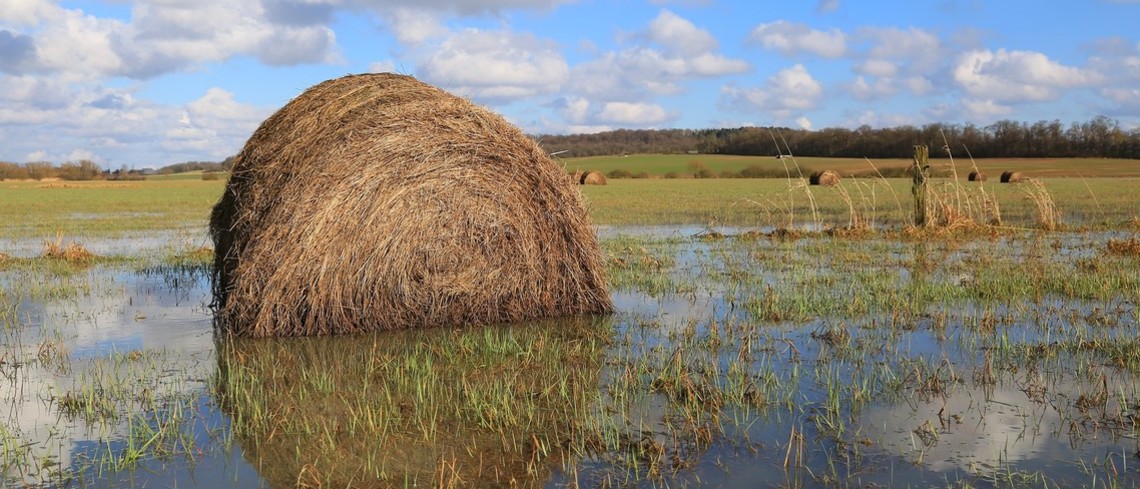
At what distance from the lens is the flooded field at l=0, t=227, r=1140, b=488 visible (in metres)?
4.50

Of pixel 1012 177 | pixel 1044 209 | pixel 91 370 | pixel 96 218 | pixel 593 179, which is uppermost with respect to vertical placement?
pixel 593 179

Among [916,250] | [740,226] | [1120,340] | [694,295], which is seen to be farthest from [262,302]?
[740,226]

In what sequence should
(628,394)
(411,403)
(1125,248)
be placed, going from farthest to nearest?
(1125,248) → (628,394) → (411,403)

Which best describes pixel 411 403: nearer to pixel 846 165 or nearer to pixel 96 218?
pixel 96 218

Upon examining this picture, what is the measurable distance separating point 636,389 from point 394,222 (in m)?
3.42

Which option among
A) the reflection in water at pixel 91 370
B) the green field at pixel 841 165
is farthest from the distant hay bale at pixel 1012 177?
the reflection in water at pixel 91 370

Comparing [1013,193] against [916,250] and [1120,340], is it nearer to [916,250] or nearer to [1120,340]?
[916,250]

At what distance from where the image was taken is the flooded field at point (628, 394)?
14.8 feet

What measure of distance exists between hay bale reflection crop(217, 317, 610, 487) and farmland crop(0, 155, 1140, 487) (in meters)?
0.02

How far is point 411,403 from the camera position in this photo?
18.7 feet

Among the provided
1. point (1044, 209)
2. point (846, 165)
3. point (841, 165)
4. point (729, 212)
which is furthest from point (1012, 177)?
point (1044, 209)

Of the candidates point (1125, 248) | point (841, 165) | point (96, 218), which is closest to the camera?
point (1125, 248)

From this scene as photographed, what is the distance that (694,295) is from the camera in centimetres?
998

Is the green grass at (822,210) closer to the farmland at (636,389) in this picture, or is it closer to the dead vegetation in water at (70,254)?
the farmland at (636,389)
